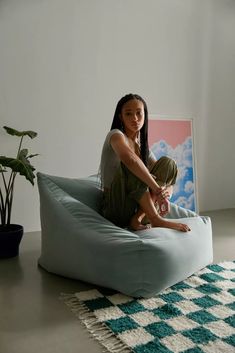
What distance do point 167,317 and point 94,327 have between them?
1.03 ft

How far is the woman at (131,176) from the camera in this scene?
186 centimetres

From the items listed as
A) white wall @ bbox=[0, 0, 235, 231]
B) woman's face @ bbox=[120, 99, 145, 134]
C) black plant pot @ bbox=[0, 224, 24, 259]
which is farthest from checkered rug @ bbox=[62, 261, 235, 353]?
white wall @ bbox=[0, 0, 235, 231]

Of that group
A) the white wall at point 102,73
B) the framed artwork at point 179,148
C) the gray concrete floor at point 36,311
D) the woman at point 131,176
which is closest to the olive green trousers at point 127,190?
the woman at point 131,176

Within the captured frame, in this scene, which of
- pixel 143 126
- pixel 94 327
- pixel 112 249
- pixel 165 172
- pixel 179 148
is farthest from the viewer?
pixel 179 148

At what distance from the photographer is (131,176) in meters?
1.88

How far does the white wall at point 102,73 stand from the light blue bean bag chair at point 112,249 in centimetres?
81

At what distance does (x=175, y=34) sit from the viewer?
3.28 meters

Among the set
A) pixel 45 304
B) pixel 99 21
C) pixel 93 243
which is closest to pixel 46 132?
pixel 99 21

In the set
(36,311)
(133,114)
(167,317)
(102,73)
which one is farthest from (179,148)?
(36,311)

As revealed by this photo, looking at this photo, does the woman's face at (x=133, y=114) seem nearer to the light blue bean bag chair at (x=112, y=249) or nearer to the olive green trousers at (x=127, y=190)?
the olive green trousers at (x=127, y=190)

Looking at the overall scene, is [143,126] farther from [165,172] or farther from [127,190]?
[127,190]

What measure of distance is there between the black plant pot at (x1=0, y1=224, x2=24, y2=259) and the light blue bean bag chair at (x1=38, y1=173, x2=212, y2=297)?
259 millimetres

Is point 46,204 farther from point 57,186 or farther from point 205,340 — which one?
point 205,340

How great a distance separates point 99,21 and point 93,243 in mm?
1996
